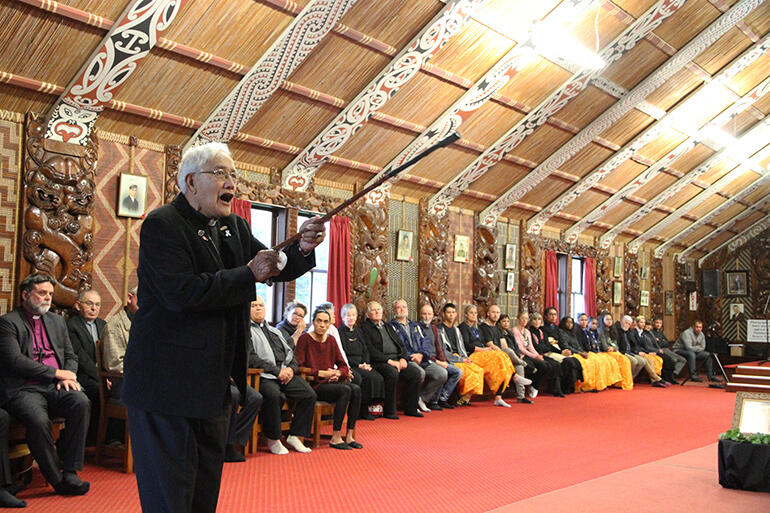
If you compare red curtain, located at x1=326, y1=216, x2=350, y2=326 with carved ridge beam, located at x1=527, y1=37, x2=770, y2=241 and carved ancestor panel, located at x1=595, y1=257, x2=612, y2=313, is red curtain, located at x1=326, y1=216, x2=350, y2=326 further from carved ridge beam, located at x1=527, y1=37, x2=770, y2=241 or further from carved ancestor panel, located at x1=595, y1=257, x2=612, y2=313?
carved ancestor panel, located at x1=595, y1=257, x2=612, y2=313

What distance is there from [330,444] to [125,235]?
2539 millimetres

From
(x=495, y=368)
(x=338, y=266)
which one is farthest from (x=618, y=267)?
(x=338, y=266)

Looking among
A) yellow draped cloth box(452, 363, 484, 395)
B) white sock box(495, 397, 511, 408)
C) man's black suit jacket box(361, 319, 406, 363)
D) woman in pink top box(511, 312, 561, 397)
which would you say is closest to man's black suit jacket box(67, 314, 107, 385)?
man's black suit jacket box(361, 319, 406, 363)

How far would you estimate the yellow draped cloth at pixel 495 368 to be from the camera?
8.47 meters

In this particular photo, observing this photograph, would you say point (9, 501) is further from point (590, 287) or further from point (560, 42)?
point (590, 287)

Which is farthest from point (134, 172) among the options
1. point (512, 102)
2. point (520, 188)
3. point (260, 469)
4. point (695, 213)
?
point (695, 213)

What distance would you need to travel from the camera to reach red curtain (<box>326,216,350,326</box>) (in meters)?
7.88

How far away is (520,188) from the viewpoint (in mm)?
9961

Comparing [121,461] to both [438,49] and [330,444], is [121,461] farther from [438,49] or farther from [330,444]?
[438,49]

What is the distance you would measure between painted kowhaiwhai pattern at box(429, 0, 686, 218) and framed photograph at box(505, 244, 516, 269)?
1302 mm

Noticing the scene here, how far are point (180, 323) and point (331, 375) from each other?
3.77m

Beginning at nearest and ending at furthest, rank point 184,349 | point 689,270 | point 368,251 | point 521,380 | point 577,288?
point 184,349 → point 368,251 → point 521,380 → point 577,288 → point 689,270

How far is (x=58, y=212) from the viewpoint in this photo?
18.5 feet

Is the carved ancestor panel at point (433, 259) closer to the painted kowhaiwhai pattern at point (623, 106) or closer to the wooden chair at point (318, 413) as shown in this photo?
the painted kowhaiwhai pattern at point (623, 106)
